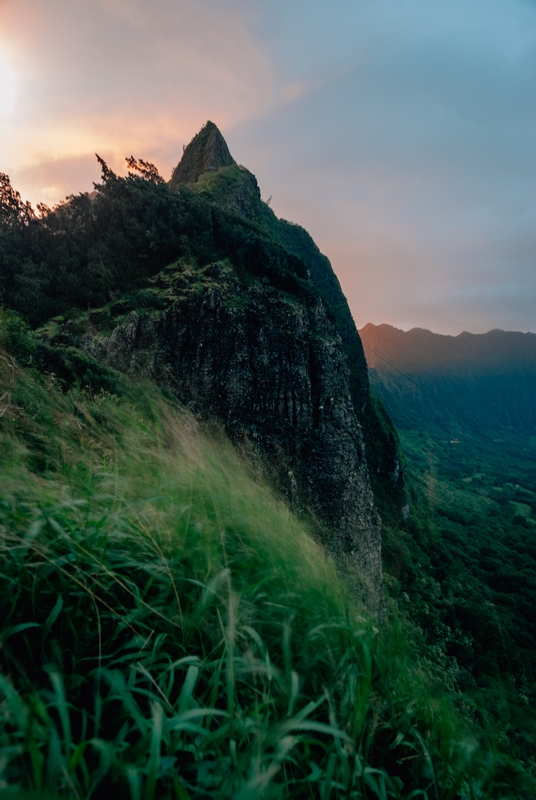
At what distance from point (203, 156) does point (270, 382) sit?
1797 inches

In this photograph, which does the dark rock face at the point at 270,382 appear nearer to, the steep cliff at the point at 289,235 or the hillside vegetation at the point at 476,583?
the hillside vegetation at the point at 476,583

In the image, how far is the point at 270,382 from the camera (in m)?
18.3

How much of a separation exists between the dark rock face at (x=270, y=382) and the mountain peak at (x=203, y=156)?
3555cm

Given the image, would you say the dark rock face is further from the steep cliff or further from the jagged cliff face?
the steep cliff

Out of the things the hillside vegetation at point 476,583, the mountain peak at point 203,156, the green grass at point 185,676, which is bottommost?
the hillside vegetation at point 476,583

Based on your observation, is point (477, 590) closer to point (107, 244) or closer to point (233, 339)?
point (233, 339)

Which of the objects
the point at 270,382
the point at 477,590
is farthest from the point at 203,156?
the point at 477,590

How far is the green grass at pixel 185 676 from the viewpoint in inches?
36.6

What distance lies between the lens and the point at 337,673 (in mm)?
1542

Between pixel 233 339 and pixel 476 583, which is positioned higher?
pixel 233 339

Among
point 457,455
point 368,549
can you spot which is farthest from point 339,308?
point 457,455

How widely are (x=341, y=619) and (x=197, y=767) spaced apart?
1.34 meters

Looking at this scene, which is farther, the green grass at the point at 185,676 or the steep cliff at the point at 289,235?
the steep cliff at the point at 289,235

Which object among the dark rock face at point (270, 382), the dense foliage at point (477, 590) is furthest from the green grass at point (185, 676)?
the dark rock face at point (270, 382)
